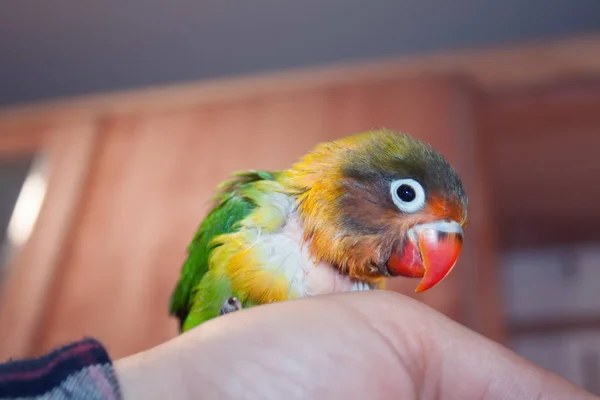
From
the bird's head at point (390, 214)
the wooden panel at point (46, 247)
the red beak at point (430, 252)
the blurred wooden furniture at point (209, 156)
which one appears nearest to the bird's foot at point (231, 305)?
the bird's head at point (390, 214)

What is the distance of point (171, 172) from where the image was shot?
1.83 meters

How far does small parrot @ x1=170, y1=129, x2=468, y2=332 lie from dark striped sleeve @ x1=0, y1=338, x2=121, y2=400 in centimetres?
31

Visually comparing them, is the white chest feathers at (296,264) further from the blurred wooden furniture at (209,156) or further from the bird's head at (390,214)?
the blurred wooden furniture at (209,156)

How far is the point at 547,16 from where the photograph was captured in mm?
1702

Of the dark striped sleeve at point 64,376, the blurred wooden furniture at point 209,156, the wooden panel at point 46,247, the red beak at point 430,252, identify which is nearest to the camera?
the dark striped sleeve at point 64,376

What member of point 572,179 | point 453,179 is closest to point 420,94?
point 572,179

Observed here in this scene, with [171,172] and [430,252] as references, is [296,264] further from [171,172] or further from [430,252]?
[171,172]

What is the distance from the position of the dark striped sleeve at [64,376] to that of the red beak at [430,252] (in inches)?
18.3

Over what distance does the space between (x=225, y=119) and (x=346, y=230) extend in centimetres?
115

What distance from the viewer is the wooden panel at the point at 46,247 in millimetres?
1705

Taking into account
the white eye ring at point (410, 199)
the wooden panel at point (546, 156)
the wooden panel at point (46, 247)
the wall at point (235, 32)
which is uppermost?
the wall at point (235, 32)

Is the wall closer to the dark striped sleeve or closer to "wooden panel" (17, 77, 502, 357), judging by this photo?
"wooden panel" (17, 77, 502, 357)

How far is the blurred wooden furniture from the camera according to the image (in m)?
1.59

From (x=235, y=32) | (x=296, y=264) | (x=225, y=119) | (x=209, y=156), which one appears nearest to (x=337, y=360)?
(x=296, y=264)
